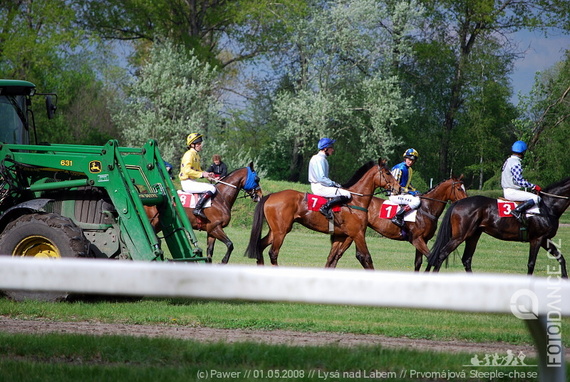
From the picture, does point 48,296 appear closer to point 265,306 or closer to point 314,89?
point 265,306

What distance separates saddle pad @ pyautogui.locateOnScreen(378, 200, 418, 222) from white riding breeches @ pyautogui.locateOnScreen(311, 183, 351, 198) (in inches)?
54.2

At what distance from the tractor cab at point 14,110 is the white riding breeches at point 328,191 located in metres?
5.23

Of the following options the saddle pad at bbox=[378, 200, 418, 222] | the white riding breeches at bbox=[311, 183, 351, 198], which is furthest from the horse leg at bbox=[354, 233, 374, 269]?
the saddle pad at bbox=[378, 200, 418, 222]

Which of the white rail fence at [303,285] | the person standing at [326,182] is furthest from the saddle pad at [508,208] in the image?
the white rail fence at [303,285]

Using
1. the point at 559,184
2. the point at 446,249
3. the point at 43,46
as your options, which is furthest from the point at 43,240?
the point at 43,46

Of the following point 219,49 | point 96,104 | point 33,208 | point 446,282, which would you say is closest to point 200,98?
point 219,49

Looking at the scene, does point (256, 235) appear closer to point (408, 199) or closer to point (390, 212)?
point (390, 212)

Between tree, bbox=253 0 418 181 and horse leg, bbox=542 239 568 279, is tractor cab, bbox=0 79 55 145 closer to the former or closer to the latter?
horse leg, bbox=542 239 568 279

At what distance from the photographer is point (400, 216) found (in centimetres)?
1477

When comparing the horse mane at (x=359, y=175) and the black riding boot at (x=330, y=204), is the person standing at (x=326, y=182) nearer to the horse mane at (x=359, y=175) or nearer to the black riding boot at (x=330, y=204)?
the black riding boot at (x=330, y=204)

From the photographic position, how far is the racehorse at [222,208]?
1512 centimetres

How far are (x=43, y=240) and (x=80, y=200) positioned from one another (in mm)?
873

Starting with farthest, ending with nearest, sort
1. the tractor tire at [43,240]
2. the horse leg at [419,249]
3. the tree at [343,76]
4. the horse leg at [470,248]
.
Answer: the tree at [343,76] < the horse leg at [419,249] < the horse leg at [470,248] < the tractor tire at [43,240]

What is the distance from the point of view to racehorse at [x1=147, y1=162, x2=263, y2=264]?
15125mm
